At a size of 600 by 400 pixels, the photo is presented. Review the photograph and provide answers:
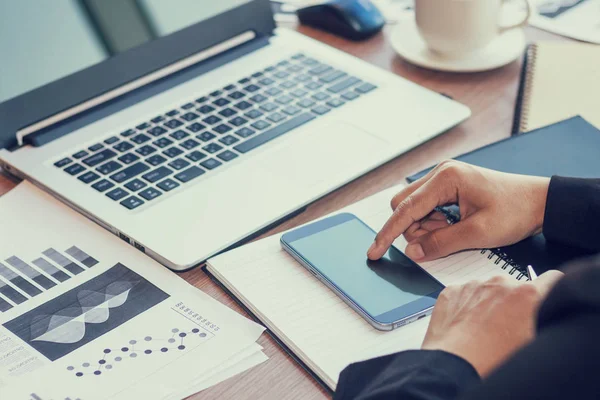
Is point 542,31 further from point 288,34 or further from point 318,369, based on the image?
point 318,369

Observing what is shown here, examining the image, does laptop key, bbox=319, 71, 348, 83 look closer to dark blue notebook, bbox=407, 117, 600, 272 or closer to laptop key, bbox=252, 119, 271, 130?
laptop key, bbox=252, 119, 271, 130

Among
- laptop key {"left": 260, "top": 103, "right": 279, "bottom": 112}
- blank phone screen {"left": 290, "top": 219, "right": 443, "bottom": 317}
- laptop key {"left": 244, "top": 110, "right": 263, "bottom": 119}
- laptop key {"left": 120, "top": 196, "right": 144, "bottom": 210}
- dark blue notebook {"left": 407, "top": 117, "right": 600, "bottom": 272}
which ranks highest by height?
laptop key {"left": 120, "top": 196, "right": 144, "bottom": 210}

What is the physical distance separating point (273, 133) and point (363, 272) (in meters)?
0.28

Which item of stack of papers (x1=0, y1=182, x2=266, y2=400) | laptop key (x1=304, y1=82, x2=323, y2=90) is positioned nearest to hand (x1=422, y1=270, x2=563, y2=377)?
stack of papers (x1=0, y1=182, x2=266, y2=400)

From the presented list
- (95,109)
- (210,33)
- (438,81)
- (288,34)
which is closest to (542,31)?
(438,81)

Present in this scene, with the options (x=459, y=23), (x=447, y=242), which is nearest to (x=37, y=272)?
(x=447, y=242)

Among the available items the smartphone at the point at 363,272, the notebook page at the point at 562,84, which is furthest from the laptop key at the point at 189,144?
the notebook page at the point at 562,84

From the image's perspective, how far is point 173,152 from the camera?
98 cm

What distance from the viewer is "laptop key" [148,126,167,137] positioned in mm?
1017

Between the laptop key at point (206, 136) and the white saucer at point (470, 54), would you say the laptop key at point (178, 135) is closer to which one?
the laptop key at point (206, 136)

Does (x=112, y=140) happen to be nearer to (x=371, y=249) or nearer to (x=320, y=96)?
(x=320, y=96)

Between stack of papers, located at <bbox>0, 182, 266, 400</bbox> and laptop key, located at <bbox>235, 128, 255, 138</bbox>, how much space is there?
0.73ft

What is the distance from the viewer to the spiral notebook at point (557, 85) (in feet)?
3.43

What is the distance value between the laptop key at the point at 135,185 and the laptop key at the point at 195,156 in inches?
2.7
